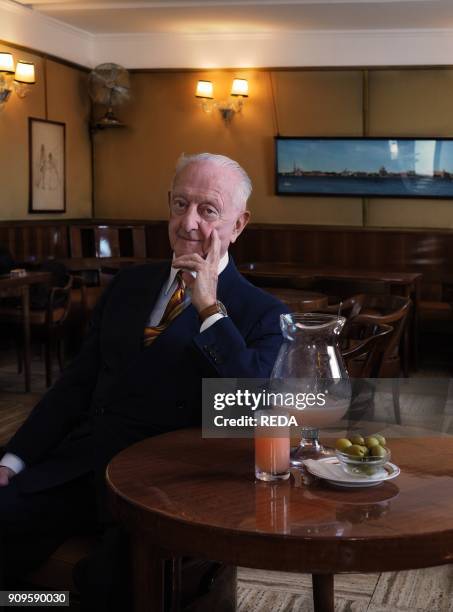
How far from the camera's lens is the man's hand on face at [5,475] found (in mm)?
2031

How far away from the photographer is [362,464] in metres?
1.50

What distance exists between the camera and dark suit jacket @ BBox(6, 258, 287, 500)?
1.97m

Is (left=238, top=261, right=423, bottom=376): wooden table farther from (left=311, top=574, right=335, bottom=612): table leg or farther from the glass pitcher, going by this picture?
the glass pitcher

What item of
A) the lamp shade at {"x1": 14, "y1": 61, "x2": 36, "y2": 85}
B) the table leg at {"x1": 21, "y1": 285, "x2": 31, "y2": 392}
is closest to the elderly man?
the table leg at {"x1": 21, "y1": 285, "x2": 31, "y2": 392}

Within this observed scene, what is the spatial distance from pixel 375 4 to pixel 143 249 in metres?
3.68

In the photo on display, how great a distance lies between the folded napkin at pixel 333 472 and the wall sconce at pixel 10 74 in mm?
6691

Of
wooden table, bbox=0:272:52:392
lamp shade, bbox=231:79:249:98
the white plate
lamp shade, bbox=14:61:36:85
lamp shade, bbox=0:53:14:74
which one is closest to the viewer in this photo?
the white plate

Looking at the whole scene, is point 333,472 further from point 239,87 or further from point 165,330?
point 239,87

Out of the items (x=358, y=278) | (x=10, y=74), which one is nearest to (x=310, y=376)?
(x=358, y=278)

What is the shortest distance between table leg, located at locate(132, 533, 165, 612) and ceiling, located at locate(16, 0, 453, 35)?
685 centimetres

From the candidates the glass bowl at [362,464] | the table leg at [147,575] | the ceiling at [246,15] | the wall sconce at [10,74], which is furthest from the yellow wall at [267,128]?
the table leg at [147,575]

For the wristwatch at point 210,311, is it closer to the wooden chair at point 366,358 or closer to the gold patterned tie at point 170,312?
the gold patterned tie at point 170,312

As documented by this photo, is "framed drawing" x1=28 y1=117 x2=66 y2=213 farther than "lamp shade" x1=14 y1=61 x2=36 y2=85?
Yes

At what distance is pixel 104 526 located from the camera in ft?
6.35
